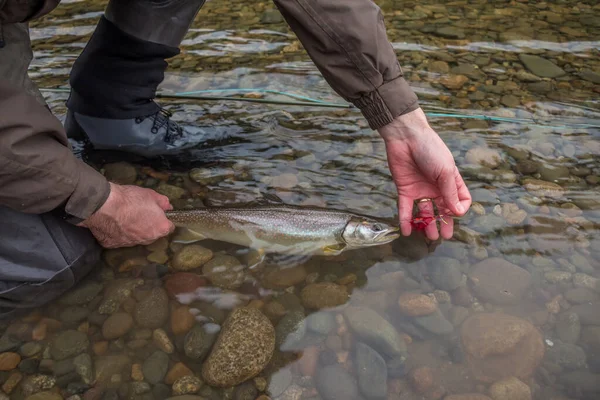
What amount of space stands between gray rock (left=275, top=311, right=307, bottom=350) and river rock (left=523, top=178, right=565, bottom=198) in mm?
2157

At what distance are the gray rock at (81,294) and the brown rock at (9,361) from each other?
0.42m

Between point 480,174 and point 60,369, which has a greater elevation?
point 480,174

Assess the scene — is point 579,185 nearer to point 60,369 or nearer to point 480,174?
point 480,174

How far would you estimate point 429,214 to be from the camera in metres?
3.60

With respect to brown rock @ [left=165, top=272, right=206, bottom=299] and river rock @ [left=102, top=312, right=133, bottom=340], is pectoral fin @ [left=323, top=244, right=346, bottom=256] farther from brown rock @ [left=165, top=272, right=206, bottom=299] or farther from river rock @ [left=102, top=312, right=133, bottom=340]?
river rock @ [left=102, top=312, right=133, bottom=340]

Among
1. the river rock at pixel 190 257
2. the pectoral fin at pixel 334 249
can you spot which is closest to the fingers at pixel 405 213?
the pectoral fin at pixel 334 249

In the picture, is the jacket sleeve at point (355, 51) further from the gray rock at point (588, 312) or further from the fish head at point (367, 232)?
the gray rock at point (588, 312)

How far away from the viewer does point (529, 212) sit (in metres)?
3.91

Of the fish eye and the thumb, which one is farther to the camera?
the fish eye

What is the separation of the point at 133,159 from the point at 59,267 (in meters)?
1.52

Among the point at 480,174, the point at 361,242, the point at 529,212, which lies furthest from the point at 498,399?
the point at 480,174

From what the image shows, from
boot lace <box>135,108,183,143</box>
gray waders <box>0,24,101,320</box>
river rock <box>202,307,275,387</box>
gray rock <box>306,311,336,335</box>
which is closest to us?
river rock <box>202,307,275,387</box>

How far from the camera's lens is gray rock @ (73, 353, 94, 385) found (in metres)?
3.03

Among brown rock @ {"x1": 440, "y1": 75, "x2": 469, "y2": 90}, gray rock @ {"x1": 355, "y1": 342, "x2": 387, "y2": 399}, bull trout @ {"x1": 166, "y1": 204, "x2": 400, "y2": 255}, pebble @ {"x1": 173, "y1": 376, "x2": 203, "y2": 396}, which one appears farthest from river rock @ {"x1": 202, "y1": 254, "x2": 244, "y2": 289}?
brown rock @ {"x1": 440, "y1": 75, "x2": 469, "y2": 90}
